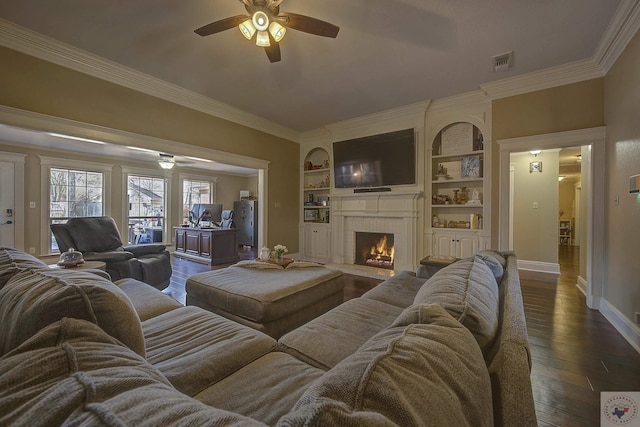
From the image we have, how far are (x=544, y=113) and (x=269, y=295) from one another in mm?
4010

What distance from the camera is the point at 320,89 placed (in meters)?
3.69

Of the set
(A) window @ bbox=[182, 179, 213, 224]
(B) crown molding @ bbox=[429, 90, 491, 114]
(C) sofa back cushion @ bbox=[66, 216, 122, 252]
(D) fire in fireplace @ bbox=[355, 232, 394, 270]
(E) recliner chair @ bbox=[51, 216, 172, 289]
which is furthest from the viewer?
(A) window @ bbox=[182, 179, 213, 224]

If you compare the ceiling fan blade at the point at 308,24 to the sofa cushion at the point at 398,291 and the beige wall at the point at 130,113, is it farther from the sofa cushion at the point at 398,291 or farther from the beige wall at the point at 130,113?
the beige wall at the point at 130,113

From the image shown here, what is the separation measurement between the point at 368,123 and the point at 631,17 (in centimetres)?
315

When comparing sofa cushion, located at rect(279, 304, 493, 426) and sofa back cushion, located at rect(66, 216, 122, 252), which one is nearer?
sofa cushion, located at rect(279, 304, 493, 426)

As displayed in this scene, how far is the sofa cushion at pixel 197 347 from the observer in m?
1.01

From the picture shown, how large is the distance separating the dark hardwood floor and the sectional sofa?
27cm

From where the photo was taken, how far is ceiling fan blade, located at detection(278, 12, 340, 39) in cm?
198

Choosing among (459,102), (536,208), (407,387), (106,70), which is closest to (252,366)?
(407,387)

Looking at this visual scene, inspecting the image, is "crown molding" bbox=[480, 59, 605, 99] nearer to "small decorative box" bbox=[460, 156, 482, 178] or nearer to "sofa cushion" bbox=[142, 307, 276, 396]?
"small decorative box" bbox=[460, 156, 482, 178]

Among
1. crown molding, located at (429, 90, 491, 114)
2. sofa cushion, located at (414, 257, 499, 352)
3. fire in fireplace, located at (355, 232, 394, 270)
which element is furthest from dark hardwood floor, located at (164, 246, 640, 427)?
crown molding, located at (429, 90, 491, 114)

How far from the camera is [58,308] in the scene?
0.74 m

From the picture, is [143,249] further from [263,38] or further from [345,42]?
[345,42]

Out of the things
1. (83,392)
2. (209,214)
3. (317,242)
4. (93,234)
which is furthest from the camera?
(209,214)
